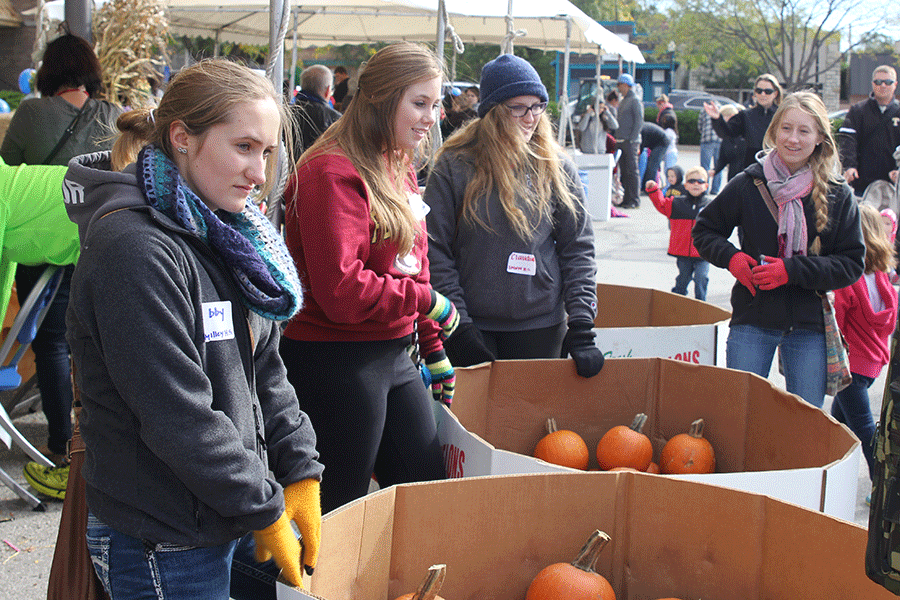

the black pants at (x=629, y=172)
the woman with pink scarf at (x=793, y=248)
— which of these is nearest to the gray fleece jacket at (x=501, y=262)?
the woman with pink scarf at (x=793, y=248)

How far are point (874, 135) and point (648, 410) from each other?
6.03 m

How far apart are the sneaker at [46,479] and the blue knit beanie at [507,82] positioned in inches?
84.0

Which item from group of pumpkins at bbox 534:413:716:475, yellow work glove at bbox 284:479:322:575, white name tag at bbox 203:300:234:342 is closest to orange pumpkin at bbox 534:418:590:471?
group of pumpkins at bbox 534:413:716:475

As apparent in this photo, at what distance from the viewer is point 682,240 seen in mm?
6938

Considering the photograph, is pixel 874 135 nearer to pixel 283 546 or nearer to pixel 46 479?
pixel 46 479

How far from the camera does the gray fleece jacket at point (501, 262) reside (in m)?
2.92

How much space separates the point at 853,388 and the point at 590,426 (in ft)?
4.56

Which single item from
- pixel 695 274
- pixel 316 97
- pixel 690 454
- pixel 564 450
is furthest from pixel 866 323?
pixel 316 97

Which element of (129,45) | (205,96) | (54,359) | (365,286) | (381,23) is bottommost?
(54,359)

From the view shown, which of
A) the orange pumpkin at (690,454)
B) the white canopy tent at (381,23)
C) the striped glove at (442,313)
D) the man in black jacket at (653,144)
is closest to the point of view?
the striped glove at (442,313)

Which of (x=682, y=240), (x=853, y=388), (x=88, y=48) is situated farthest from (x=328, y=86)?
(x=853, y=388)

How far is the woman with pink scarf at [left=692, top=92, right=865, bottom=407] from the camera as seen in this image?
10.5 feet

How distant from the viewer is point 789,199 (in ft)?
10.7

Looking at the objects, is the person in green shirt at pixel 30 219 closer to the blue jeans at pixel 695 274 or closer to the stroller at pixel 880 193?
the blue jeans at pixel 695 274
